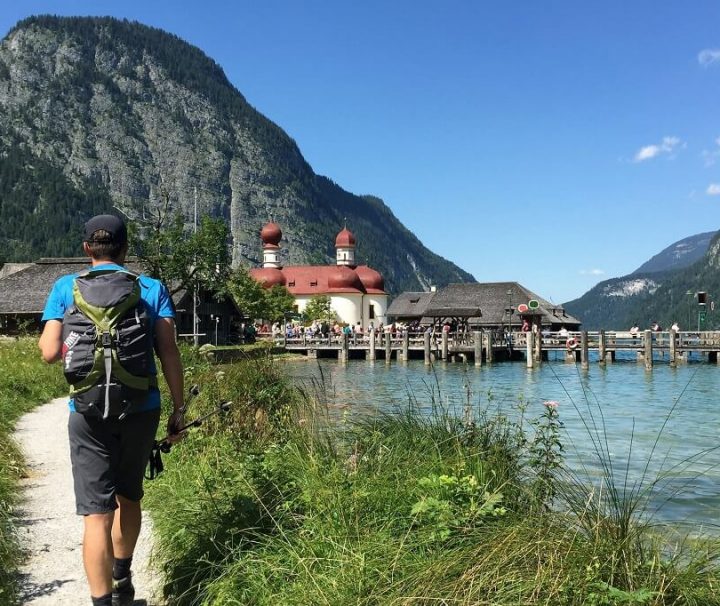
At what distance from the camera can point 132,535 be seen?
400 cm

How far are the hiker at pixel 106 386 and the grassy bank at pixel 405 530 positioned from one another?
70 centimetres

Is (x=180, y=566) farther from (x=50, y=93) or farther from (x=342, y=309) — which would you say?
(x=50, y=93)

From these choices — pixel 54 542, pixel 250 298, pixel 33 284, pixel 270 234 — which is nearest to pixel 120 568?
pixel 54 542

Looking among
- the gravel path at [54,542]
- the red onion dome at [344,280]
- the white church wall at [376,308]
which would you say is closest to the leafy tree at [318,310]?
the red onion dome at [344,280]

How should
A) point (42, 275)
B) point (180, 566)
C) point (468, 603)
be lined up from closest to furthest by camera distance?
point (468, 603)
point (180, 566)
point (42, 275)

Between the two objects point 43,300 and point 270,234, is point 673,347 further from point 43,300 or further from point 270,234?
point 270,234

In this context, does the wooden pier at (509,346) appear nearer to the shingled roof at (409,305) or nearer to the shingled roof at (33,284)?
the shingled roof at (33,284)

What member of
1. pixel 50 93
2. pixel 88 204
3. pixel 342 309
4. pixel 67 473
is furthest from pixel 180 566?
pixel 50 93

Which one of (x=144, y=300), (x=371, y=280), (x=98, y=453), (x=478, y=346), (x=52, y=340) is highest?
(x=371, y=280)

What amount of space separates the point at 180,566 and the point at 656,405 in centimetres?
2046

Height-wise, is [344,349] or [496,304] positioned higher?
[496,304]

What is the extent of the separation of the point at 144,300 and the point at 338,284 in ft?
291

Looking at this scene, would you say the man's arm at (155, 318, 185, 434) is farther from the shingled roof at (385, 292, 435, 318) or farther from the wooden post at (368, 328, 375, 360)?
the shingled roof at (385, 292, 435, 318)

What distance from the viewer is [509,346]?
51500 millimetres
